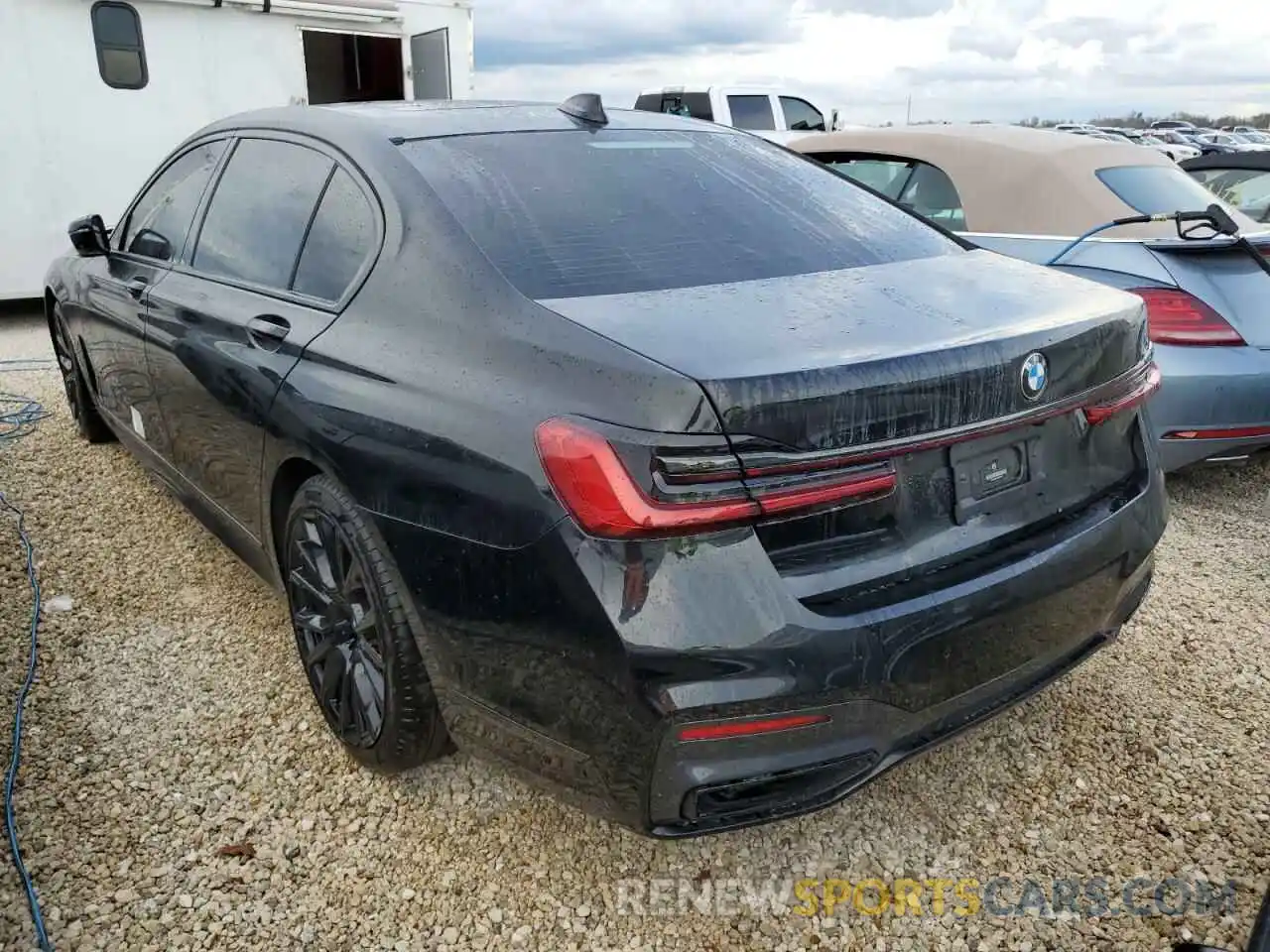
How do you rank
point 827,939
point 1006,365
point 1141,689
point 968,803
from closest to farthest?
point 1006,365 → point 827,939 → point 968,803 → point 1141,689

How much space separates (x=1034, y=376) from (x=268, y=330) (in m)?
1.79

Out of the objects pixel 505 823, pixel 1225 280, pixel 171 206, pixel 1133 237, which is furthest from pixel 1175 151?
pixel 505 823

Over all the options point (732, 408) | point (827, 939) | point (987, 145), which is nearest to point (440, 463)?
point (732, 408)

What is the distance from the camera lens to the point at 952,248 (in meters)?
2.52

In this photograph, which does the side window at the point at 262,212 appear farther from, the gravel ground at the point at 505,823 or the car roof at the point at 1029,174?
the car roof at the point at 1029,174

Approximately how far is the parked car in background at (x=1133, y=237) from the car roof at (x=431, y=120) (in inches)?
75.6

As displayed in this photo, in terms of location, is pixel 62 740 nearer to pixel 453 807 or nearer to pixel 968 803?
pixel 453 807

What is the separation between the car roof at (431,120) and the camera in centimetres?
247

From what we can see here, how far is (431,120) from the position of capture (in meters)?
2.55

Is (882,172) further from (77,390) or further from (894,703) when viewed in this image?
(77,390)

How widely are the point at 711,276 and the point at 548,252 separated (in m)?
0.35

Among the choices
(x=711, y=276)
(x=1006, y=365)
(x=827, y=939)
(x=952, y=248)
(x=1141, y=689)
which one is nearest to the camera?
(x=1006, y=365)

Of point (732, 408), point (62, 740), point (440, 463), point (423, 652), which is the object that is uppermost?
point (732, 408)

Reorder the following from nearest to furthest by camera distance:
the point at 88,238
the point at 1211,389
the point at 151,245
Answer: the point at 151,245 → the point at 1211,389 → the point at 88,238
